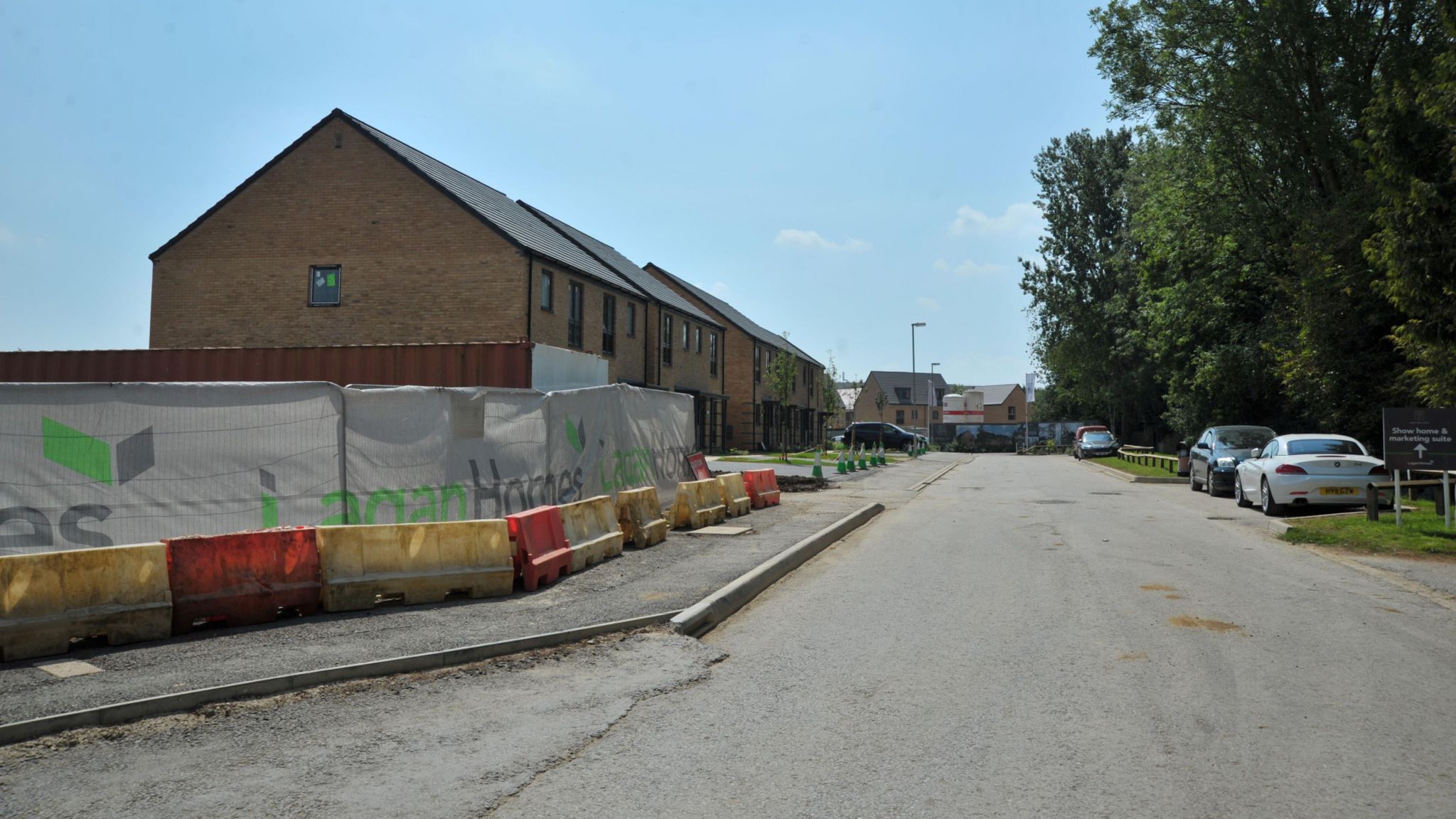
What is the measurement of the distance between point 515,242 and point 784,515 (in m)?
14.2

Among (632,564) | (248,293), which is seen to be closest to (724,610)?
(632,564)

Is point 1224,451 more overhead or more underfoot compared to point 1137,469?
more overhead

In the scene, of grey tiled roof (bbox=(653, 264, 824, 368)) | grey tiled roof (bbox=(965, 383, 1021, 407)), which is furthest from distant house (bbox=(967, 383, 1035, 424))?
grey tiled roof (bbox=(653, 264, 824, 368))

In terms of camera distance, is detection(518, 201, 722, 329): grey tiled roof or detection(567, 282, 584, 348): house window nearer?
detection(567, 282, 584, 348): house window

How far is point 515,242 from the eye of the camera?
2731 cm

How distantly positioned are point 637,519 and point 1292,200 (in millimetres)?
22560

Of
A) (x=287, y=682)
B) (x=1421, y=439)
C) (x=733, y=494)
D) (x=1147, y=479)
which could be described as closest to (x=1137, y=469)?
(x=1147, y=479)

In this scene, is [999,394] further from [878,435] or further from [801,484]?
[801,484]

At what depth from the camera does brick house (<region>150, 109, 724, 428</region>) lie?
27781 millimetres

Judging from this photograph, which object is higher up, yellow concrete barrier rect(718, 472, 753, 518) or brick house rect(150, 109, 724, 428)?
brick house rect(150, 109, 724, 428)

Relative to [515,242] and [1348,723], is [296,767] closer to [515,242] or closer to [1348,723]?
[1348,723]

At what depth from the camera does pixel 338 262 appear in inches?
1123

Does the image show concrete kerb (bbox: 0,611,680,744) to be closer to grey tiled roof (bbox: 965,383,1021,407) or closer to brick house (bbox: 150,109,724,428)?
brick house (bbox: 150,109,724,428)

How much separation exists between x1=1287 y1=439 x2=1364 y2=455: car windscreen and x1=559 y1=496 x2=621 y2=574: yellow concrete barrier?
12.9m
